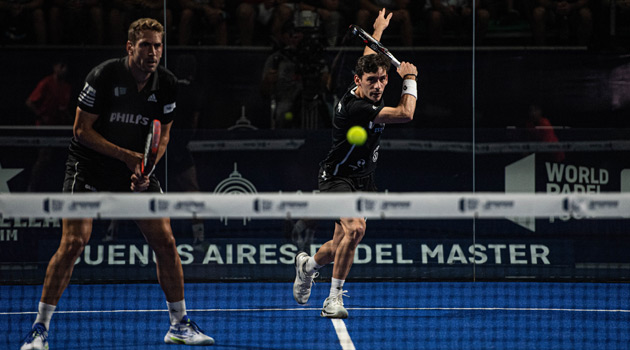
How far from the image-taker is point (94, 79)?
4992 mm

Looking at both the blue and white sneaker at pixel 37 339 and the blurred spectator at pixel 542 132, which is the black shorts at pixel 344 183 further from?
the blurred spectator at pixel 542 132

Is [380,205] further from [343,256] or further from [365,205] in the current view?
[343,256]

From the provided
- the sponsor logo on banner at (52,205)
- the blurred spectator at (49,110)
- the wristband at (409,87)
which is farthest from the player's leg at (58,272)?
the blurred spectator at (49,110)

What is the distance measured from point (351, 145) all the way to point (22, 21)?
13.4ft

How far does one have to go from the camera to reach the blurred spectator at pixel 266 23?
878 cm

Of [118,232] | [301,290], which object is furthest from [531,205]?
[118,232]

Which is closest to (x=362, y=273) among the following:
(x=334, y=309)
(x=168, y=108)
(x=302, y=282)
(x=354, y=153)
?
(x=302, y=282)

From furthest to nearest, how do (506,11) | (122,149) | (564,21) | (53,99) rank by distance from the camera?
(506,11) → (564,21) → (53,99) → (122,149)

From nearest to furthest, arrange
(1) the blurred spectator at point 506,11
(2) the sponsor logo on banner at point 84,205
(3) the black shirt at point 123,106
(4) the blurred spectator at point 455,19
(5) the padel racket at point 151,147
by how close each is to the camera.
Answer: (2) the sponsor logo on banner at point 84,205 → (5) the padel racket at point 151,147 → (3) the black shirt at point 123,106 → (4) the blurred spectator at point 455,19 → (1) the blurred spectator at point 506,11

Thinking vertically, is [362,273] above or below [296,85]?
below

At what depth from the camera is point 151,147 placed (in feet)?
15.9

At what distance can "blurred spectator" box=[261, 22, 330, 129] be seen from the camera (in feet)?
28.2

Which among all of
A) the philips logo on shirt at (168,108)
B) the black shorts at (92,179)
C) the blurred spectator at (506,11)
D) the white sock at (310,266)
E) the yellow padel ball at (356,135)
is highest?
the blurred spectator at (506,11)

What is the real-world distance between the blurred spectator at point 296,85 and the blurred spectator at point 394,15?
0.60 metres
